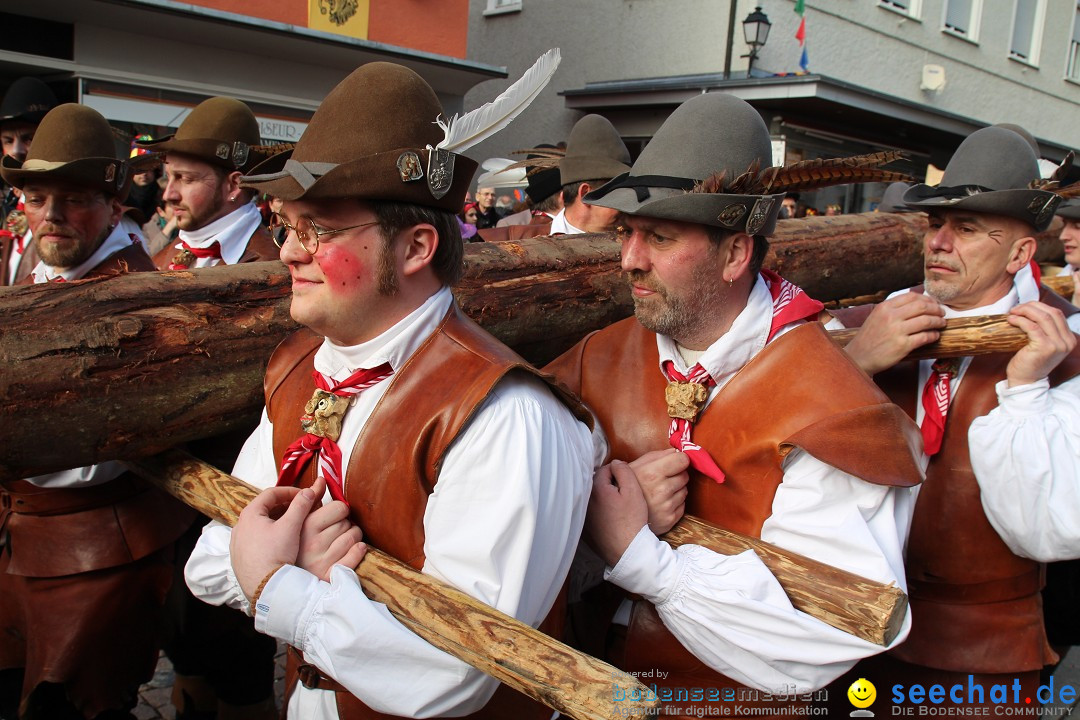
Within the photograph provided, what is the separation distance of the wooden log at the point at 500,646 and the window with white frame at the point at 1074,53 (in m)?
22.5

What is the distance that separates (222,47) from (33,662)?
911cm

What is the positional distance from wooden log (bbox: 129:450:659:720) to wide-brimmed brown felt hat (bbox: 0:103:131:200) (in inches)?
102

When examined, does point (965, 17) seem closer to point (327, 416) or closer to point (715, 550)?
point (715, 550)

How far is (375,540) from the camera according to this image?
6.56 ft

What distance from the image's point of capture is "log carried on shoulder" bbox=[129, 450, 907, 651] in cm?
173

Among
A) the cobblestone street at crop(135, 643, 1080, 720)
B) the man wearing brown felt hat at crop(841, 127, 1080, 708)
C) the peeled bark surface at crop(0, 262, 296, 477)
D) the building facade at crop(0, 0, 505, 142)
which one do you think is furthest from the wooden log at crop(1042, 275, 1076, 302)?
the building facade at crop(0, 0, 505, 142)

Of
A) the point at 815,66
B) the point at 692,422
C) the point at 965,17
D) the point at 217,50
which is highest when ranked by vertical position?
the point at 965,17

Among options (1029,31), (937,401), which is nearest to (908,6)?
(1029,31)

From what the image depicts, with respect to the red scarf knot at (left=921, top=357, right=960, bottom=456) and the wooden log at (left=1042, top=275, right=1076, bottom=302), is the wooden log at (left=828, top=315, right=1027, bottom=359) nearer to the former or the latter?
the red scarf knot at (left=921, top=357, right=960, bottom=456)

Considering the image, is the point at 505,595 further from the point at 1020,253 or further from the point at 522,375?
the point at 1020,253

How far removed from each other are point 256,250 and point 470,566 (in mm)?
3001

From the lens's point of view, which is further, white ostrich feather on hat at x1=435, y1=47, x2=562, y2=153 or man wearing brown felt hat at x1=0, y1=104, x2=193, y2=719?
man wearing brown felt hat at x1=0, y1=104, x2=193, y2=719

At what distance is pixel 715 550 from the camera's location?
85.4 inches

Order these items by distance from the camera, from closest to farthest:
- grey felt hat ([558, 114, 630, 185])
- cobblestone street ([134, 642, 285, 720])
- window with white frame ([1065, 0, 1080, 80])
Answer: cobblestone street ([134, 642, 285, 720]), grey felt hat ([558, 114, 630, 185]), window with white frame ([1065, 0, 1080, 80])
